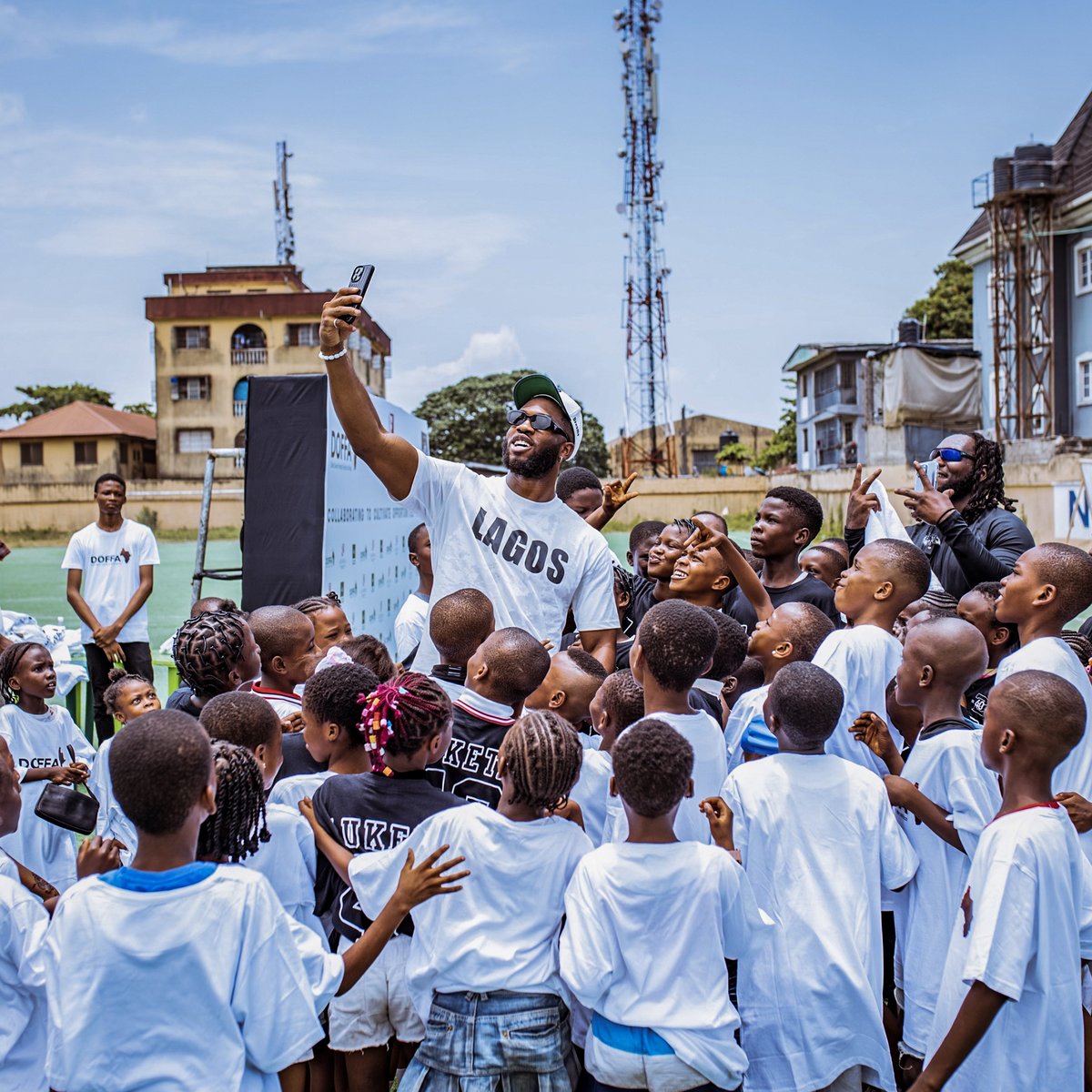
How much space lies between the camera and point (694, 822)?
9.53ft

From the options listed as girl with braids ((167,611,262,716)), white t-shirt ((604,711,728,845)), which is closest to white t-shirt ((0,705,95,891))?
girl with braids ((167,611,262,716))

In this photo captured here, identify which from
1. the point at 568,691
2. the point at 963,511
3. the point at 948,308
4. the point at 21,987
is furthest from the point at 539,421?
the point at 948,308

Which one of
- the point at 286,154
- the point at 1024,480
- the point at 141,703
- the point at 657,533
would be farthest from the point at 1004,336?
the point at 286,154

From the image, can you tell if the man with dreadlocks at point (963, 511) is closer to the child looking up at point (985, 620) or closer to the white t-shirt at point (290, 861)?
the child looking up at point (985, 620)

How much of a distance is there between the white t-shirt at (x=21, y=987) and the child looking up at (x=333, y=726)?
0.70 meters

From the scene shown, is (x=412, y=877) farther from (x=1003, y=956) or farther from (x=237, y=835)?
(x=1003, y=956)

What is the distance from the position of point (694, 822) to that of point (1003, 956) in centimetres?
→ 84

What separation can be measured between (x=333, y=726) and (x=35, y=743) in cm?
205

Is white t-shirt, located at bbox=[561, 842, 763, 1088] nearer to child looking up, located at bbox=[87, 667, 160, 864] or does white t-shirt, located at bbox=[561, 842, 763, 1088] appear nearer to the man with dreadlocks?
child looking up, located at bbox=[87, 667, 160, 864]

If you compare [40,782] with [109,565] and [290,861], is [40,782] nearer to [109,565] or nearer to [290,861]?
[290,861]

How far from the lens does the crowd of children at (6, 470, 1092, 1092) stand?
78.4 inches

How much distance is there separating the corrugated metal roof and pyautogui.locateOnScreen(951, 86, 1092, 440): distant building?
33.1 metres

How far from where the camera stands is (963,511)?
4859 millimetres

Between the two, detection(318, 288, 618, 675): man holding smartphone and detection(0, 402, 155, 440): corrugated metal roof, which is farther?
detection(0, 402, 155, 440): corrugated metal roof
